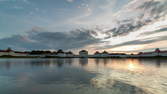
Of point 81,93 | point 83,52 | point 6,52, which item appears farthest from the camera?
point 83,52

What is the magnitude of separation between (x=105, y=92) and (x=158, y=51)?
169 m

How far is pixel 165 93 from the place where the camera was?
930 centimetres

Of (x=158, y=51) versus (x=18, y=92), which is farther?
(x=158, y=51)

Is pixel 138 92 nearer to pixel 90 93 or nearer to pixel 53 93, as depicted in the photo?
pixel 90 93

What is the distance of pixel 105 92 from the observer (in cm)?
937

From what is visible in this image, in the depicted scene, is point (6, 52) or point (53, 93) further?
point (6, 52)

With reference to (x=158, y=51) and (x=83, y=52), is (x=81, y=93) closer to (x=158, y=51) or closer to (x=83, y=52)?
(x=158, y=51)

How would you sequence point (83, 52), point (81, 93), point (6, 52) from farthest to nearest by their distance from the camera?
point (83, 52)
point (6, 52)
point (81, 93)

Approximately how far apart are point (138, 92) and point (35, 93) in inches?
353

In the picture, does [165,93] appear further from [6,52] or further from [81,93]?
[6,52]

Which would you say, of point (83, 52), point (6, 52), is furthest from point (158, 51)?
point (6, 52)

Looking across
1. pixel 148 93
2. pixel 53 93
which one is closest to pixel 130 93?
pixel 148 93

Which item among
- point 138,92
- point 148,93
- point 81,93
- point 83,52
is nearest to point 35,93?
point 81,93

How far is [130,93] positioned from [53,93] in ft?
21.6
